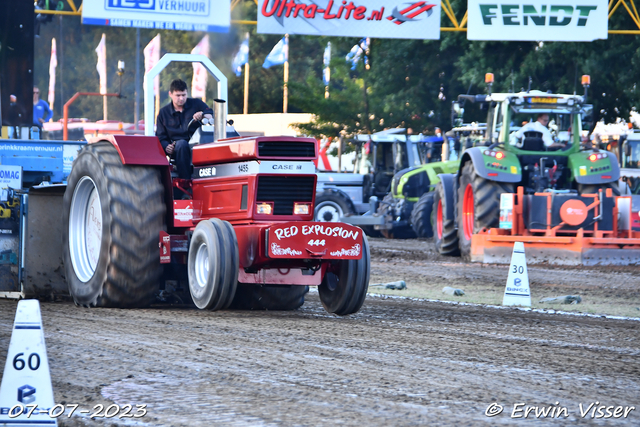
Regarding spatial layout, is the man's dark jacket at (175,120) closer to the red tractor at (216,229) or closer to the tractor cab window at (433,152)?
the red tractor at (216,229)

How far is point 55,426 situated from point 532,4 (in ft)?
57.0

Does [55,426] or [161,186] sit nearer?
[55,426]

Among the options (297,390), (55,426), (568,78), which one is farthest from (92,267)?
(568,78)

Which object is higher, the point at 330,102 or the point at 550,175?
the point at 330,102

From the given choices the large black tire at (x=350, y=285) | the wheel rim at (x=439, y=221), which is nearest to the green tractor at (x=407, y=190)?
the wheel rim at (x=439, y=221)

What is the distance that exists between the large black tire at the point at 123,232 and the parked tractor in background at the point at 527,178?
7.09 meters

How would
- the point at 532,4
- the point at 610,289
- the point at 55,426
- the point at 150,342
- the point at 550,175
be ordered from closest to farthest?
the point at 55,426 < the point at 150,342 < the point at 610,289 < the point at 550,175 < the point at 532,4

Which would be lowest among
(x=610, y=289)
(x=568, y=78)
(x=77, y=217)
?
(x=610, y=289)

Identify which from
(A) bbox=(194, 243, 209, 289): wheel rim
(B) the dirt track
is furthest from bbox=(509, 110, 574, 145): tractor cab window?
(A) bbox=(194, 243, 209, 289): wheel rim

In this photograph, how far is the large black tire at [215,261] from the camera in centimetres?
722

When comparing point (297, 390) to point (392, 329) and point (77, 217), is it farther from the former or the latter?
point (77, 217)

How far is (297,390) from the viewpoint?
4.68m

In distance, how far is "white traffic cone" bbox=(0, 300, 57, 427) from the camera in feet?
11.6

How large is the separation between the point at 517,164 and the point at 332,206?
7.12 metres
